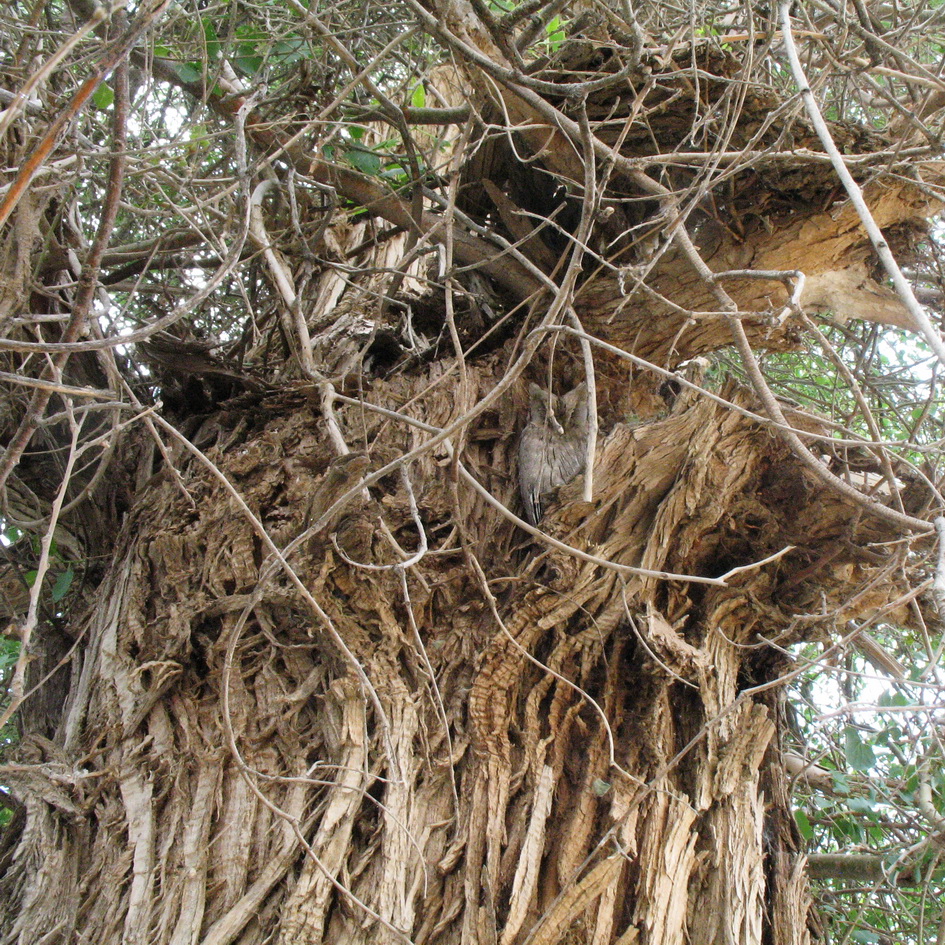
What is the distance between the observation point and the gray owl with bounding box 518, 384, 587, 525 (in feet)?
5.60

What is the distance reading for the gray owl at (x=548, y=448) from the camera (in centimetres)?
171

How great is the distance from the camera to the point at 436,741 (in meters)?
1.44

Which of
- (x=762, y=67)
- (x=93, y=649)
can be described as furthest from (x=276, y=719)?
(x=762, y=67)

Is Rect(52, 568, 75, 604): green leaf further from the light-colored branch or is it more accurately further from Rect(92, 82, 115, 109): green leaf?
the light-colored branch

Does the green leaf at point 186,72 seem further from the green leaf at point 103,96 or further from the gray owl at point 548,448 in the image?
the gray owl at point 548,448

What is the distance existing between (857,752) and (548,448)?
3.37 ft

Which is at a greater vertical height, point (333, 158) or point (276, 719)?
point (333, 158)

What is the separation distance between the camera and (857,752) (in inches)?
→ 73.0

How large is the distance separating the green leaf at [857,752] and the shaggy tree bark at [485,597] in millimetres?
205

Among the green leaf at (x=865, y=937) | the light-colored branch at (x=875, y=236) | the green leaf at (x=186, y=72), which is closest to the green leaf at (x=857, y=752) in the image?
the green leaf at (x=865, y=937)

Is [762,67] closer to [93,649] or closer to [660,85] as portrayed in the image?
[660,85]

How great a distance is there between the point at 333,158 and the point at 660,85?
34.4 inches

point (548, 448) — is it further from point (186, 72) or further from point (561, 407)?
point (186, 72)

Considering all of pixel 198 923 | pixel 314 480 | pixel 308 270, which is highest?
pixel 308 270
